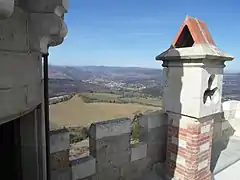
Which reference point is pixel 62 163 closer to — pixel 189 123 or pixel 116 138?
pixel 116 138

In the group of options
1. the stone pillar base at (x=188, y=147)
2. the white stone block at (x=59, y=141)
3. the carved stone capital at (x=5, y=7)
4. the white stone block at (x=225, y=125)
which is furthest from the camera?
the white stone block at (x=225, y=125)

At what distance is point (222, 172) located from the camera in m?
3.81

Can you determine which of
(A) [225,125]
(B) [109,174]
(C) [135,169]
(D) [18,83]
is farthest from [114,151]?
(A) [225,125]

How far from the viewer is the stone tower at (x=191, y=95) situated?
2986 mm

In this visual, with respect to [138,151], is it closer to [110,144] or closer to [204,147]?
[110,144]

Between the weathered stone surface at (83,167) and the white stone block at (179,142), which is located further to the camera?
the white stone block at (179,142)

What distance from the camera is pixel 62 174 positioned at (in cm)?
242

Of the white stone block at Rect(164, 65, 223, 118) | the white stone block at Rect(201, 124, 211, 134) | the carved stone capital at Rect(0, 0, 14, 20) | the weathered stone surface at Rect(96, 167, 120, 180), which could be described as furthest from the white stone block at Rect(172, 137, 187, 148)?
the carved stone capital at Rect(0, 0, 14, 20)

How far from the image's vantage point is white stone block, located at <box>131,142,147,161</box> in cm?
311

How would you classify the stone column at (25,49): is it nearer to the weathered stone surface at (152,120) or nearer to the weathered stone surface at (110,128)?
the weathered stone surface at (110,128)

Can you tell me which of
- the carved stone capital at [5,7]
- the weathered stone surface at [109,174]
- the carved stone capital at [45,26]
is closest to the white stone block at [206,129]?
the weathered stone surface at [109,174]

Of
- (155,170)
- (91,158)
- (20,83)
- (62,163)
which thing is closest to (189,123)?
(155,170)

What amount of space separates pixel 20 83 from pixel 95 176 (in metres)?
1.88

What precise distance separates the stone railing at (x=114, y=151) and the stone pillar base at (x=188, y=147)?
0.17 meters
